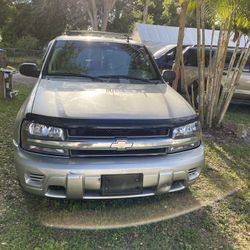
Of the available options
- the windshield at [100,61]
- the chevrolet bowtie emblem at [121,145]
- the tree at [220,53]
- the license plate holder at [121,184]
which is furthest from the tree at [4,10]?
the license plate holder at [121,184]

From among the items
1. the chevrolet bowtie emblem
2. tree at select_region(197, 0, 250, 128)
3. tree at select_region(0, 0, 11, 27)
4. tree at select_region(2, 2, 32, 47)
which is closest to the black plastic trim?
the chevrolet bowtie emblem

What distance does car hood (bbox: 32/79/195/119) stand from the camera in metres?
Result: 2.93

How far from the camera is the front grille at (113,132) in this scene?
279cm

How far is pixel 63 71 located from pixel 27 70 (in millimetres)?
730

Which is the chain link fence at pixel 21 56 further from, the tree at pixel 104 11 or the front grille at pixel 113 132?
the front grille at pixel 113 132

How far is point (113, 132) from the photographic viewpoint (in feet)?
9.30

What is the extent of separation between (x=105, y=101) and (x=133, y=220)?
1.17 m

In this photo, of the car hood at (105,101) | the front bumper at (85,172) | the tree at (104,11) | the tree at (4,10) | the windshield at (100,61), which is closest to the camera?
the front bumper at (85,172)

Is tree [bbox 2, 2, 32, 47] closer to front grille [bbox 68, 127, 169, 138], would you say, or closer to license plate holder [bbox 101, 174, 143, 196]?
front grille [bbox 68, 127, 169, 138]

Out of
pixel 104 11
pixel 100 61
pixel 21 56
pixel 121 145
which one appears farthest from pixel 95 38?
pixel 104 11

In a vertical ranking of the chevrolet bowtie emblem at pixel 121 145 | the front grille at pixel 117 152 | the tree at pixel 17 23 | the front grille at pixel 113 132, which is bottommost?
the tree at pixel 17 23

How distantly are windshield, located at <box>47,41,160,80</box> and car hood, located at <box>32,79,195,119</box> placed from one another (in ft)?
0.96

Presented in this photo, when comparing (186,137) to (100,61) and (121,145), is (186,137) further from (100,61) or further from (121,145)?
(100,61)

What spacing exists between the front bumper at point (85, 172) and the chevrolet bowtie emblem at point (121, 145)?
4.0 inches
